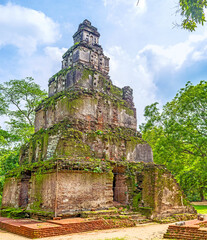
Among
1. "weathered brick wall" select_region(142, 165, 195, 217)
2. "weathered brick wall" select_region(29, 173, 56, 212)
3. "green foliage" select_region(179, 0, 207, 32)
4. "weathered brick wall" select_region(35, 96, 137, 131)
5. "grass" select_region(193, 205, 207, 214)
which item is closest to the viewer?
"green foliage" select_region(179, 0, 207, 32)

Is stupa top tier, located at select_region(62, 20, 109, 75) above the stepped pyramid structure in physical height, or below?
above

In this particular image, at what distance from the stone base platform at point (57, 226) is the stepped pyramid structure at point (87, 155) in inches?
40.0

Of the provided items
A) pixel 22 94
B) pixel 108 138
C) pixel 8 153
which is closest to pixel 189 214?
pixel 108 138

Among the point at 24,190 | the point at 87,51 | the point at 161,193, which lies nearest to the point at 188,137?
the point at 161,193

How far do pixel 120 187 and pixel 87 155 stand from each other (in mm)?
Answer: 2591

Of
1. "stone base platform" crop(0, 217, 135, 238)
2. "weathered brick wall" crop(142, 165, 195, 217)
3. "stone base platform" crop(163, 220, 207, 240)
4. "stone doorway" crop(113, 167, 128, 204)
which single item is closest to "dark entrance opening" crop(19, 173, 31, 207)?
"stone base platform" crop(0, 217, 135, 238)

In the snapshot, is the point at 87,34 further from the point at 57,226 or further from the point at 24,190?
the point at 57,226

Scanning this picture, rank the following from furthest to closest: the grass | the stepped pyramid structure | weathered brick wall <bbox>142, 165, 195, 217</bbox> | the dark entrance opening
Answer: the grass, the dark entrance opening, weathered brick wall <bbox>142, 165, 195, 217</bbox>, the stepped pyramid structure

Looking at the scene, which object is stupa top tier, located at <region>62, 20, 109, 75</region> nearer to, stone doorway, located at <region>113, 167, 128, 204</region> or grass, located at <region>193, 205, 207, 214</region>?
stone doorway, located at <region>113, 167, 128, 204</region>

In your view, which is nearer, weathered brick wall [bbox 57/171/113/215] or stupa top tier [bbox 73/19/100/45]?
weathered brick wall [bbox 57/171/113/215]

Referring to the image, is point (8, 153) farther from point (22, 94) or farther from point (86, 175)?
point (86, 175)

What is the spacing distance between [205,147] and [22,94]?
16910mm

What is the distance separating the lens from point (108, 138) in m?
13.1

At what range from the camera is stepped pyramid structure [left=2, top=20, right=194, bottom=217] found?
9.66m
